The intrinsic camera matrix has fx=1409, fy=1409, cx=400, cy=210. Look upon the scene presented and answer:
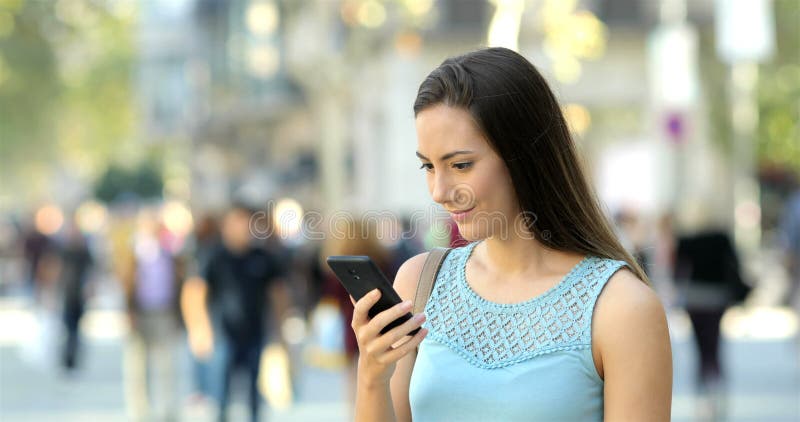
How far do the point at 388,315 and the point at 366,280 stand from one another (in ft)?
0.26

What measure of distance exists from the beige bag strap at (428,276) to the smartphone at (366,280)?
287 mm

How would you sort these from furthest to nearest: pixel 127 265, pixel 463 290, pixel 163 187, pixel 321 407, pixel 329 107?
1. pixel 163 187
2. pixel 329 107
3. pixel 321 407
4. pixel 127 265
5. pixel 463 290

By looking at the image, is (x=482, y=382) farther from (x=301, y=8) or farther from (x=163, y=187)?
(x=163, y=187)

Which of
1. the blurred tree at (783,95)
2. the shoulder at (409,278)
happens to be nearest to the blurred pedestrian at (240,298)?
the shoulder at (409,278)

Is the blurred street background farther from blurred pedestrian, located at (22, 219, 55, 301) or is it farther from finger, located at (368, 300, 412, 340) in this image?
finger, located at (368, 300, 412, 340)

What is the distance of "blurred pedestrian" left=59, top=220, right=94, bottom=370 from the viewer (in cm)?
1603

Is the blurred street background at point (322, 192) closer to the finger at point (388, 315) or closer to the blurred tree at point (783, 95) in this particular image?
the blurred tree at point (783, 95)

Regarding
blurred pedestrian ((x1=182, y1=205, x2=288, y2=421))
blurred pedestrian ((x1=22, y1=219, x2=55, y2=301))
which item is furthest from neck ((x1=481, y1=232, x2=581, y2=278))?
blurred pedestrian ((x1=22, y1=219, x2=55, y2=301))

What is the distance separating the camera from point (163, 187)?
75.7m

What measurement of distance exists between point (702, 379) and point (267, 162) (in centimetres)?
4084

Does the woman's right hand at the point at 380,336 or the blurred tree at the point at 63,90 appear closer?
the woman's right hand at the point at 380,336

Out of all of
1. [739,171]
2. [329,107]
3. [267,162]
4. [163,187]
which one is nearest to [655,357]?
[739,171]

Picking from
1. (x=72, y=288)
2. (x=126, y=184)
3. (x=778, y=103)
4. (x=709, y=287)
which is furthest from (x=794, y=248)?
(x=126, y=184)

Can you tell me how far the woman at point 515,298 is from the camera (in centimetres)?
271
